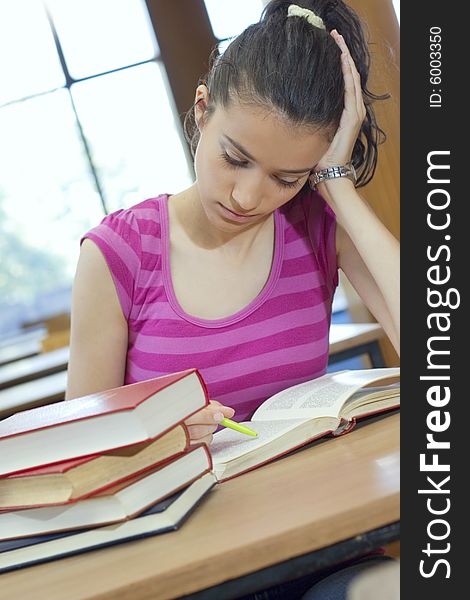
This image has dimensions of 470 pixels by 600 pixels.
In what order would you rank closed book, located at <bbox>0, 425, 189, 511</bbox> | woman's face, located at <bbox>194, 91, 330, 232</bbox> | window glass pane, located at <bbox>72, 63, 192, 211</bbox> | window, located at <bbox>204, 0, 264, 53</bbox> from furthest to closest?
window glass pane, located at <bbox>72, 63, 192, 211</bbox>
window, located at <bbox>204, 0, 264, 53</bbox>
woman's face, located at <bbox>194, 91, 330, 232</bbox>
closed book, located at <bbox>0, 425, 189, 511</bbox>

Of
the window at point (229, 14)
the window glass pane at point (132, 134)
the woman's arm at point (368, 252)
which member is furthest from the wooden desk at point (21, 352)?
the woman's arm at point (368, 252)

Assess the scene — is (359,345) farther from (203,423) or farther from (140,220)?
(203,423)

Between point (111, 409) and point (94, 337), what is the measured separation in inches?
23.8

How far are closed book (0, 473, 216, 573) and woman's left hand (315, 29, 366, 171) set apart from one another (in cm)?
70

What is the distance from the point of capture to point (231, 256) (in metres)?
1.53

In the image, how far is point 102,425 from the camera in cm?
83

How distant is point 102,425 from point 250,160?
0.56 meters

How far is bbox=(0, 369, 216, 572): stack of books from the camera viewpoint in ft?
2.72

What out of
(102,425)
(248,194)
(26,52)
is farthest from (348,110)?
(26,52)

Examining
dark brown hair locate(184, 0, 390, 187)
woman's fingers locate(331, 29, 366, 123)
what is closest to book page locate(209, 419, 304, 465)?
dark brown hair locate(184, 0, 390, 187)

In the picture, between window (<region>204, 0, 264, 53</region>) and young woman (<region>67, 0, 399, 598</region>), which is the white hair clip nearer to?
young woman (<region>67, 0, 399, 598</region>)

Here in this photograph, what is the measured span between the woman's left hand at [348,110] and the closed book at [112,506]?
659 mm

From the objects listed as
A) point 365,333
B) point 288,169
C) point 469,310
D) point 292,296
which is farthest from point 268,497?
point 365,333

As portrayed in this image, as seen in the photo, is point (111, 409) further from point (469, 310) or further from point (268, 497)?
point (469, 310)
